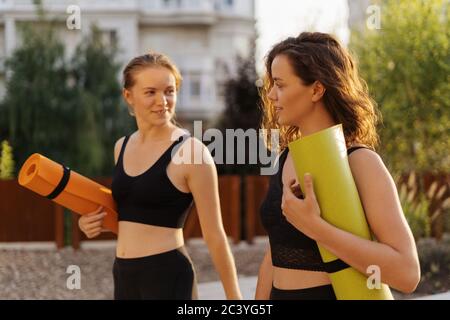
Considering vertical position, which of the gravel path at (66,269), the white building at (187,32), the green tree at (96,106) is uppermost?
the white building at (187,32)

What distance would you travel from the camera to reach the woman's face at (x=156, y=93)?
303 centimetres

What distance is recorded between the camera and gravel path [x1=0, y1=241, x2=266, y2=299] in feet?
29.4

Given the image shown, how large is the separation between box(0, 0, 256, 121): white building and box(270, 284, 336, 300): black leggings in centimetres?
2571

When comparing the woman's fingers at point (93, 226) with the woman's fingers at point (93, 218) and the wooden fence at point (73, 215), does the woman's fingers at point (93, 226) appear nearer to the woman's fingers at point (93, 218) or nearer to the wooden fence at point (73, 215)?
the woman's fingers at point (93, 218)

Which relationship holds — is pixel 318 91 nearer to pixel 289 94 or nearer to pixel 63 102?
pixel 289 94

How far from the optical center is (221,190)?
14578 mm

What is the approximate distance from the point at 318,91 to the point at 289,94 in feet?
0.26

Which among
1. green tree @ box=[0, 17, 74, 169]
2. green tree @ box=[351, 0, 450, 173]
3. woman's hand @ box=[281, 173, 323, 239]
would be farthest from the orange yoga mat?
green tree @ box=[0, 17, 74, 169]

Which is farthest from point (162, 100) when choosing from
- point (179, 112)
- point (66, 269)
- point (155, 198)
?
point (179, 112)

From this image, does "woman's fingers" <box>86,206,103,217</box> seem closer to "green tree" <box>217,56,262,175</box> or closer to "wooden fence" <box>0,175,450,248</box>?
"wooden fence" <box>0,175,450,248</box>

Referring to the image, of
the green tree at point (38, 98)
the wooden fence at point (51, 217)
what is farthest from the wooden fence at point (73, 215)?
the green tree at point (38, 98)

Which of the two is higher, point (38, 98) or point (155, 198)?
point (155, 198)

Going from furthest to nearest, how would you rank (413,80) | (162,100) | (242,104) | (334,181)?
(242,104) → (413,80) → (162,100) → (334,181)

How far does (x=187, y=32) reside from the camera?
95.3 ft
